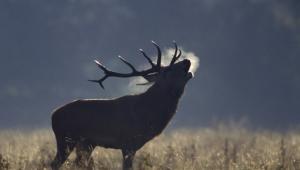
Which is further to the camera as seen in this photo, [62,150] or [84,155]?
[62,150]

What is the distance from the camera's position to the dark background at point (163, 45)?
50438 mm

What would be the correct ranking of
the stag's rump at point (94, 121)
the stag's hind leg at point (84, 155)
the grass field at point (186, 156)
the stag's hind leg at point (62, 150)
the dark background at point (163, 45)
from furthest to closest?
the dark background at point (163, 45)
the stag's rump at point (94, 121)
the stag's hind leg at point (62, 150)
the grass field at point (186, 156)
the stag's hind leg at point (84, 155)

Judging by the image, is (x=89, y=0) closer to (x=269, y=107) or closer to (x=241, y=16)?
(x=241, y=16)

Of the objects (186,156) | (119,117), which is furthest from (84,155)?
(186,156)

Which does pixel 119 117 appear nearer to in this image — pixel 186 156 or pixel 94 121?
pixel 94 121

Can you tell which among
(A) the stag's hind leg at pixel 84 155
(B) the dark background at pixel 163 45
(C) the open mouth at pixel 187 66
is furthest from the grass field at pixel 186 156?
(B) the dark background at pixel 163 45

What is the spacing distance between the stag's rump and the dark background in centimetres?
3150

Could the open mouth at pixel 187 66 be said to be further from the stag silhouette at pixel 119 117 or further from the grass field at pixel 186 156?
the grass field at pixel 186 156

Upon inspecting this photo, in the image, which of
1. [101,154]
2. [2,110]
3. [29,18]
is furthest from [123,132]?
[29,18]

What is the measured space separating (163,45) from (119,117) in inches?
1504

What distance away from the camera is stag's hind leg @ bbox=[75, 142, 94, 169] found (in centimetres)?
1400

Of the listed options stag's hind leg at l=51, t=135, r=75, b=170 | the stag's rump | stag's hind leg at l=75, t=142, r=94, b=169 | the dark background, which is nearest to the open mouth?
the stag's rump

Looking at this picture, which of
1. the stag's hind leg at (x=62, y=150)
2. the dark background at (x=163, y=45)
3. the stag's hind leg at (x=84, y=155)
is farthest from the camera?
the dark background at (x=163, y=45)

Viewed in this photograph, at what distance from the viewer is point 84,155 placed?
1462 cm
